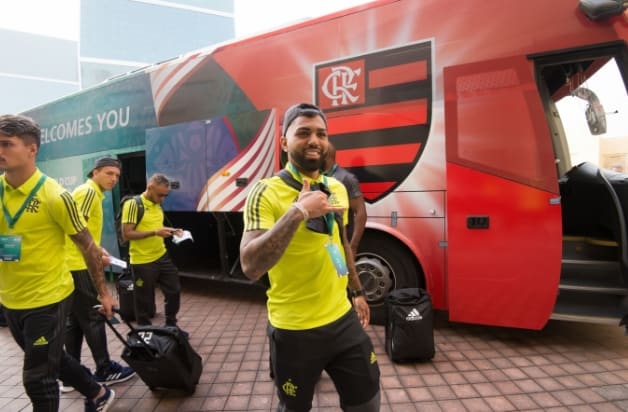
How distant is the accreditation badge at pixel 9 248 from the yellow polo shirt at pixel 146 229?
69.8 inches

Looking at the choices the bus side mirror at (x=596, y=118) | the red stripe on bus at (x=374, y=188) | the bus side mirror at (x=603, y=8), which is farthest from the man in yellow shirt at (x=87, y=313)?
the bus side mirror at (x=596, y=118)

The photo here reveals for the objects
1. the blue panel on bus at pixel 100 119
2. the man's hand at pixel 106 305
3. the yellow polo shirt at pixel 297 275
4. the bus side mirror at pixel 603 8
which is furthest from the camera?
the blue panel on bus at pixel 100 119

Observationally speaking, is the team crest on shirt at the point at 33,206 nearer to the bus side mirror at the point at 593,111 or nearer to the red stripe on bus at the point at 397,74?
the red stripe on bus at the point at 397,74

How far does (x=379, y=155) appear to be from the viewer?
3676mm

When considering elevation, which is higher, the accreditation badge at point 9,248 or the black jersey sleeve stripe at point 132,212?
the black jersey sleeve stripe at point 132,212

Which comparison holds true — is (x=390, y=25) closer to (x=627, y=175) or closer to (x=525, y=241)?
(x=525, y=241)

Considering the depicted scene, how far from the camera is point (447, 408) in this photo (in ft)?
8.20

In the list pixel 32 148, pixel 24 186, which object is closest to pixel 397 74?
pixel 32 148

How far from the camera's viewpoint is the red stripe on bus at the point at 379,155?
3537mm

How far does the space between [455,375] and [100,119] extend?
646 centimetres

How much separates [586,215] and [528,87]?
6.94ft

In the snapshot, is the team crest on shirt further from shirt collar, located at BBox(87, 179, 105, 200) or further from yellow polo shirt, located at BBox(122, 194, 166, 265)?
yellow polo shirt, located at BBox(122, 194, 166, 265)

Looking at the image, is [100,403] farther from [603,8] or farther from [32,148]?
[603,8]

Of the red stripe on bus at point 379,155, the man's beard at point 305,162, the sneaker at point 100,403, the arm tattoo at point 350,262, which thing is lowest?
the sneaker at point 100,403
